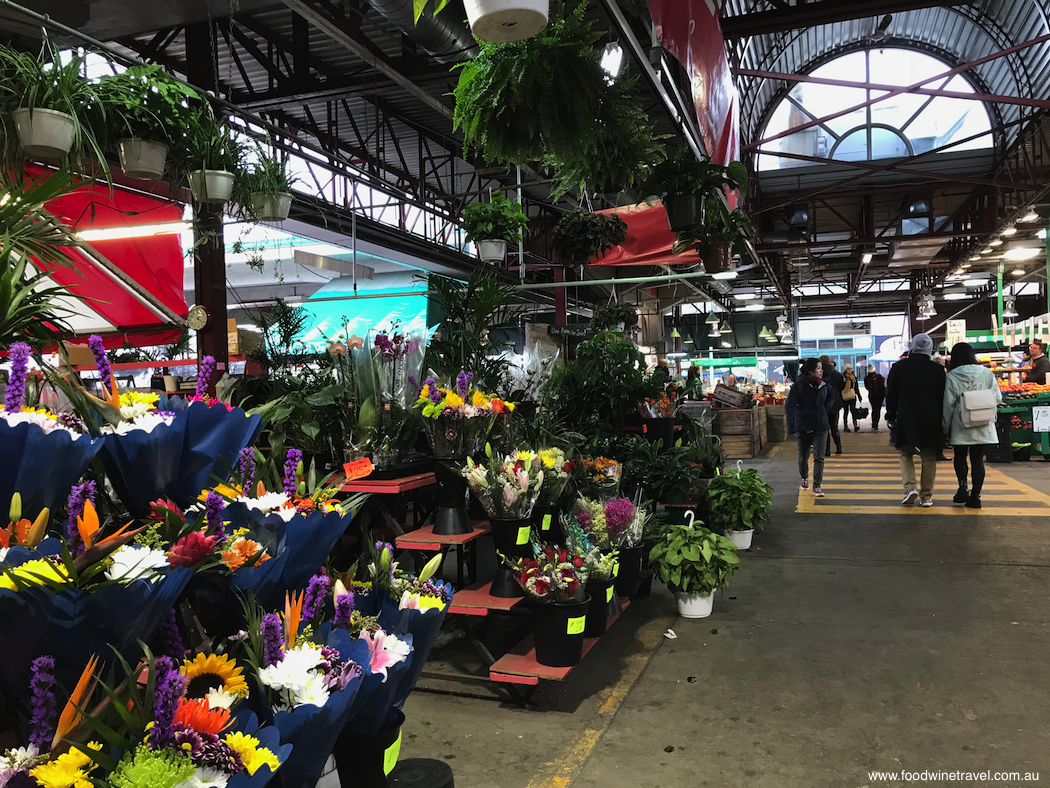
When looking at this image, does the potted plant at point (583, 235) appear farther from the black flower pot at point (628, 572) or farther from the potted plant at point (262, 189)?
the black flower pot at point (628, 572)

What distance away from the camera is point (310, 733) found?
920 millimetres

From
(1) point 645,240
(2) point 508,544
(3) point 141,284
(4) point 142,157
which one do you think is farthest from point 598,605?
(3) point 141,284

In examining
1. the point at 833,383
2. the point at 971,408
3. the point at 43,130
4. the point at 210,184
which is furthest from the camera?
the point at 833,383

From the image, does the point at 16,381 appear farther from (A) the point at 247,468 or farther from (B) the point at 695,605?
(B) the point at 695,605

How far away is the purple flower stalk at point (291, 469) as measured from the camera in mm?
1350

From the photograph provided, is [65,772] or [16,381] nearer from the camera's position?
[65,772]

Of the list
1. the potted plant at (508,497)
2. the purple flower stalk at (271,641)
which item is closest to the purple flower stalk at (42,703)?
the purple flower stalk at (271,641)

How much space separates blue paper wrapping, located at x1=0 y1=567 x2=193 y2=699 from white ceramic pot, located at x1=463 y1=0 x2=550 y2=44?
1.52m

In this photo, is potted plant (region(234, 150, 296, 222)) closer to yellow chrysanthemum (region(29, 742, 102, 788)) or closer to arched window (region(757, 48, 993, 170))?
yellow chrysanthemum (region(29, 742, 102, 788))

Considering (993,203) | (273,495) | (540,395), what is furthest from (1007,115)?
(273,495)

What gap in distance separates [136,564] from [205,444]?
1.14 feet

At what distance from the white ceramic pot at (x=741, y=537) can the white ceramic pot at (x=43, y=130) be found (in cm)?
480

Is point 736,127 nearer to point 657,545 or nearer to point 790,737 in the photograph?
point 657,545

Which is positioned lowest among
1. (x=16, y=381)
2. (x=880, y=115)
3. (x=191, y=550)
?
(x=191, y=550)
